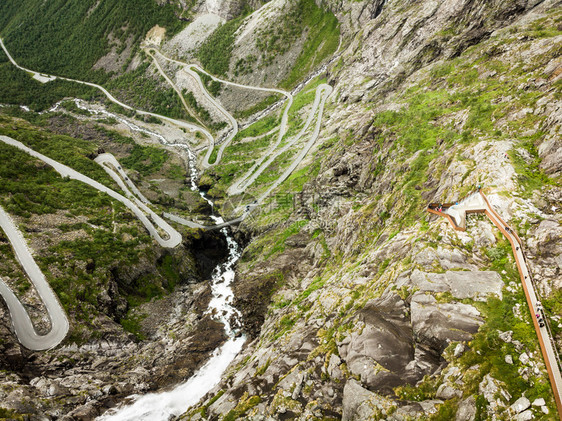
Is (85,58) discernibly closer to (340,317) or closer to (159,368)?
(159,368)

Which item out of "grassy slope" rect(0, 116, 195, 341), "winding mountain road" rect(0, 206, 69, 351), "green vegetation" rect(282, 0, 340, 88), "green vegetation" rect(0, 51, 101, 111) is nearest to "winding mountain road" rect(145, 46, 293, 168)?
"green vegetation" rect(282, 0, 340, 88)

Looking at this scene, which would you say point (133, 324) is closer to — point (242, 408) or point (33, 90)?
point (242, 408)

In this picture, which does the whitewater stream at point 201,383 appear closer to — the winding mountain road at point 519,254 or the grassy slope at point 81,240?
the grassy slope at point 81,240

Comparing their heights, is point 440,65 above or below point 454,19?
below

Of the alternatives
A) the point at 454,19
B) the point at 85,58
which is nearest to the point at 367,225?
the point at 454,19

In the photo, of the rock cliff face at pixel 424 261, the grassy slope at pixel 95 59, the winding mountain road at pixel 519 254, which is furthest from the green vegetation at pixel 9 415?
the grassy slope at pixel 95 59

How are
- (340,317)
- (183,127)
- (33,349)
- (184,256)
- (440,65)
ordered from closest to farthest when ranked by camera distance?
(340,317) → (33,349) → (440,65) → (184,256) → (183,127)

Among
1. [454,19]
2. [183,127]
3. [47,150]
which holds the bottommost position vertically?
[454,19]

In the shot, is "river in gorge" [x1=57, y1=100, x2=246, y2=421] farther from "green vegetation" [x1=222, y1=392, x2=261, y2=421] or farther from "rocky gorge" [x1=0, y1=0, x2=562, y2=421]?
"green vegetation" [x1=222, y1=392, x2=261, y2=421]
